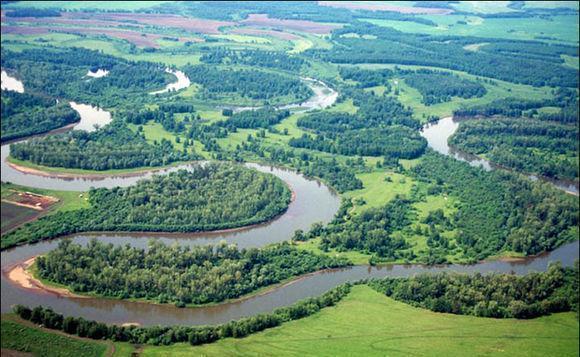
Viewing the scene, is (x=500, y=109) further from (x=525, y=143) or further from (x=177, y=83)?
(x=177, y=83)

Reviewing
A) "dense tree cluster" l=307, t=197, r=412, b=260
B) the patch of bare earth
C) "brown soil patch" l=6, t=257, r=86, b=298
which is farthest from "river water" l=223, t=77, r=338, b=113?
"brown soil patch" l=6, t=257, r=86, b=298

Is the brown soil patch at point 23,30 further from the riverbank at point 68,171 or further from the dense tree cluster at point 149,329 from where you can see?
the dense tree cluster at point 149,329

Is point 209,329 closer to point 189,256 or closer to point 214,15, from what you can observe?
point 189,256

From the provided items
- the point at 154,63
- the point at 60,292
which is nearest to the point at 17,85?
the point at 154,63

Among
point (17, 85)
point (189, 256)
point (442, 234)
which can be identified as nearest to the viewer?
point (189, 256)

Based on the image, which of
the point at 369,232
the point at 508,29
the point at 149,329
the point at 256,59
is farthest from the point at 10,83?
the point at 508,29
